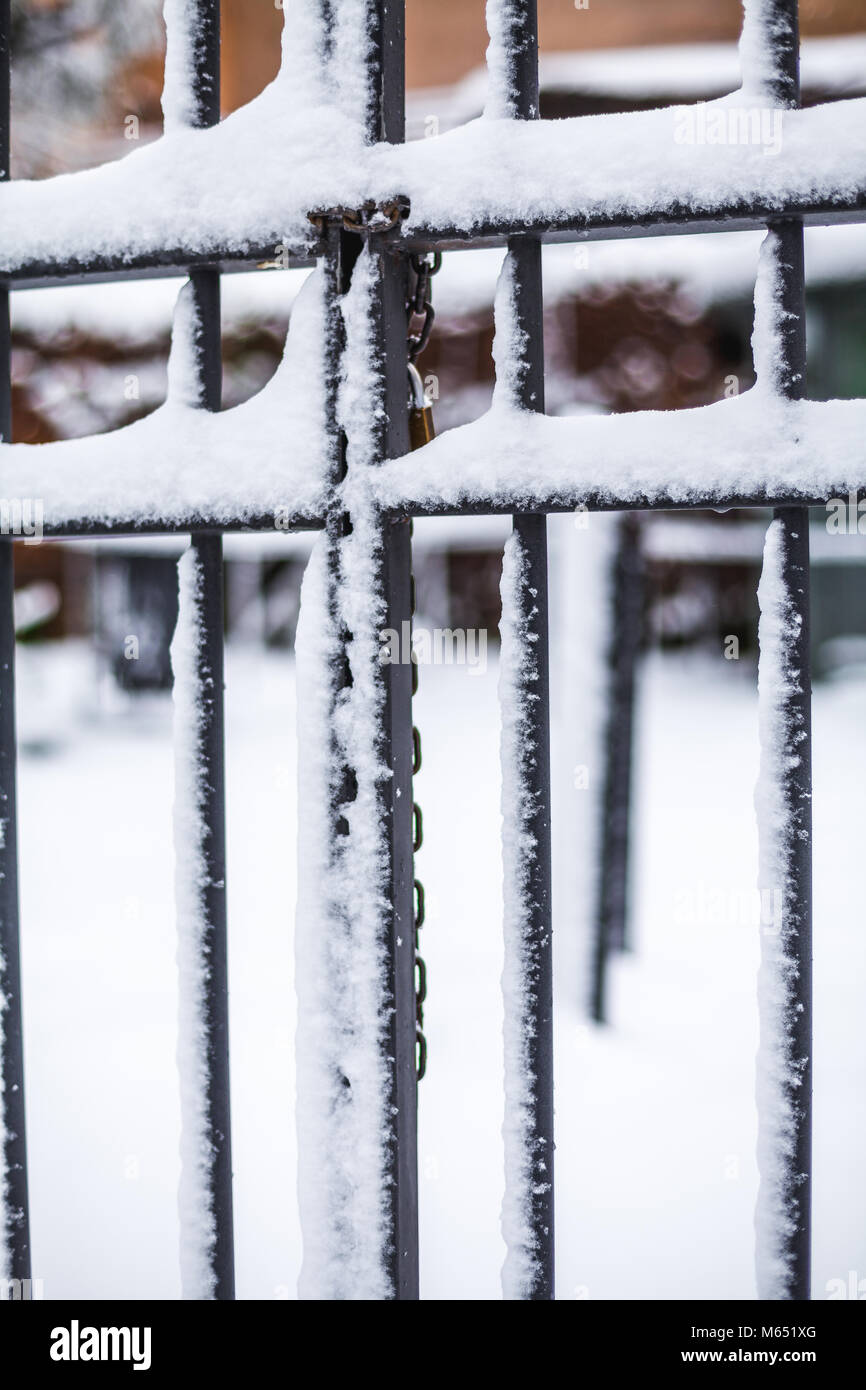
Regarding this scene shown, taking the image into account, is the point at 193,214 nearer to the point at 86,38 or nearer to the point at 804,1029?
the point at 804,1029

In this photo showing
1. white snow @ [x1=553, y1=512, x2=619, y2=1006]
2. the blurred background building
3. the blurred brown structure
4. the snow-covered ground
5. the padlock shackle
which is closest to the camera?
the padlock shackle

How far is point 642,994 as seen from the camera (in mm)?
3121

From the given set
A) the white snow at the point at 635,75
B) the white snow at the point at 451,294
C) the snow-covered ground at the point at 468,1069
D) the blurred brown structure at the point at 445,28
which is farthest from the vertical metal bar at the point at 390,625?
the white snow at the point at 451,294

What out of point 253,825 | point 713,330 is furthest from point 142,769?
point 713,330

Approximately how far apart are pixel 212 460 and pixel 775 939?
0.82 metres

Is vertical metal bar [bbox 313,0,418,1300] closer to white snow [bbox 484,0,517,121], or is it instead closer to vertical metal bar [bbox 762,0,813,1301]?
white snow [bbox 484,0,517,121]

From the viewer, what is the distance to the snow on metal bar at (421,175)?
0.97m

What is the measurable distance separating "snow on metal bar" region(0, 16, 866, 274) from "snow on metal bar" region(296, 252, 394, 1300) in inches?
4.2

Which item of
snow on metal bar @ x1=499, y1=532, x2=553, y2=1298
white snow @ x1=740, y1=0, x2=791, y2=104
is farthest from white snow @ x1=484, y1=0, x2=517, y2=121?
snow on metal bar @ x1=499, y1=532, x2=553, y2=1298

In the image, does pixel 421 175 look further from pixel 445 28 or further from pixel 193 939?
pixel 445 28

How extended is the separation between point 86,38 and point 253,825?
13.2 feet

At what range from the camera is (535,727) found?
107 cm

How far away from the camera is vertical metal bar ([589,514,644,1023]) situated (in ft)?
9.89

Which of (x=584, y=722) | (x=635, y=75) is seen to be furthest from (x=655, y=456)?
(x=635, y=75)
